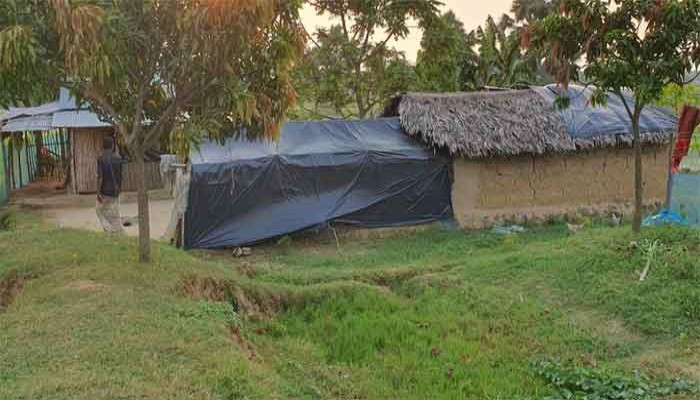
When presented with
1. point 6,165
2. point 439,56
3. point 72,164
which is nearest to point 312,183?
point 439,56

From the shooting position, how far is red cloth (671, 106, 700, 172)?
1164cm

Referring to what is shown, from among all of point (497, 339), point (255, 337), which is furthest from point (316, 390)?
point (497, 339)

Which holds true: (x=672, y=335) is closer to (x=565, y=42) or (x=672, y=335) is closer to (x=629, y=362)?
(x=629, y=362)

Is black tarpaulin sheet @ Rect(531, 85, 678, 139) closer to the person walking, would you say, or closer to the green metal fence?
the person walking

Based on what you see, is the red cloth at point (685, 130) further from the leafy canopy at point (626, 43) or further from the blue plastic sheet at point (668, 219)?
the leafy canopy at point (626, 43)

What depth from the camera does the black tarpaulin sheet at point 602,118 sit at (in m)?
13.9

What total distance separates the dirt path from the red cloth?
923 cm

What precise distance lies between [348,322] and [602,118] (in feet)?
28.9

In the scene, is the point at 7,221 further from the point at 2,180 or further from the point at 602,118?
the point at 602,118

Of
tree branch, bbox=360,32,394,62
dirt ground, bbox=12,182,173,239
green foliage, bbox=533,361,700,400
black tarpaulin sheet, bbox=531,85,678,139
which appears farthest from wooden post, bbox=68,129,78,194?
green foliage, bbox=533,361,700,400

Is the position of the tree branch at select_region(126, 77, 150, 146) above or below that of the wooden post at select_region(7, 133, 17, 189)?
above

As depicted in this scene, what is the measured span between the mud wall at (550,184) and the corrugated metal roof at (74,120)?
9205mm

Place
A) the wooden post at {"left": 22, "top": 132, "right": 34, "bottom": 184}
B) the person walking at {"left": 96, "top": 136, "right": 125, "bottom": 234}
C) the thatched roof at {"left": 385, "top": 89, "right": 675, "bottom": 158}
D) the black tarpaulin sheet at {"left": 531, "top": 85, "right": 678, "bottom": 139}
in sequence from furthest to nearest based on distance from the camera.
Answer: the wooden post at {"left": 22, "top": 132, "right": 34, "bottom": 184} → the black tarpaulin sheet at {"left": 531, "top": 85, "right": 678, "bottom": 139} → the thatched roof at {"left": 385, "top": 89, "right": 675, "bottom": 158} → the person walking at {"left": 96, "top": 136, "right": 125, "bottom": 234}

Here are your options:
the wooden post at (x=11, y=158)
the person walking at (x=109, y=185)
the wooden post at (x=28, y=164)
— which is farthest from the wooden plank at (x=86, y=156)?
the person walking at (x=109, y=185)
